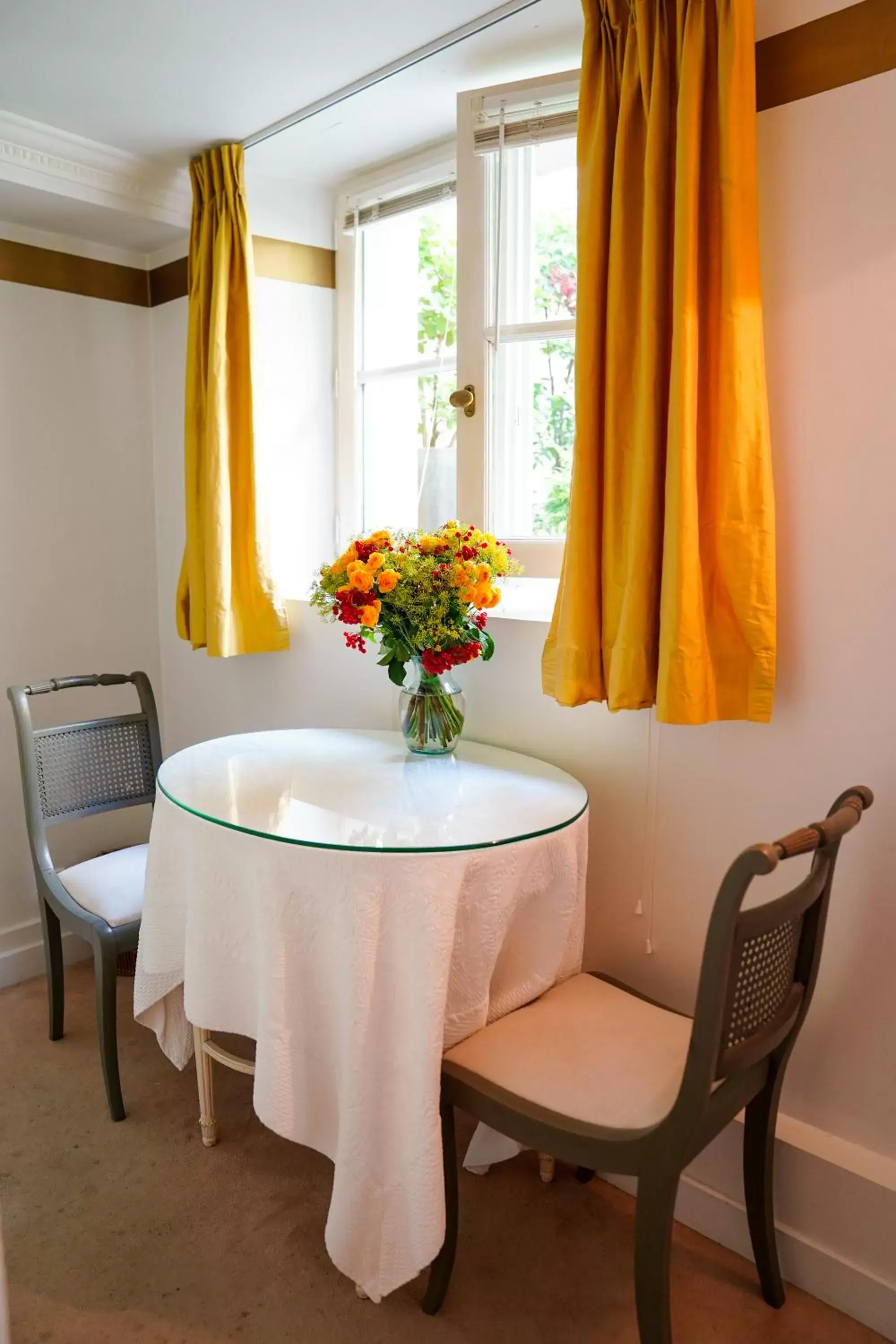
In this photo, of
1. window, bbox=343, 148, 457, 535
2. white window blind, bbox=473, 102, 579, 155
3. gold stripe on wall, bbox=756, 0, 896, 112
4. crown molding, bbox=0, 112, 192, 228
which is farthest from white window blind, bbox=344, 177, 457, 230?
gold stripe on wall, bbox=756, 0, 896, 112

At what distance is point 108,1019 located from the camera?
2.16 m

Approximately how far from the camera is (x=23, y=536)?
2.88 m

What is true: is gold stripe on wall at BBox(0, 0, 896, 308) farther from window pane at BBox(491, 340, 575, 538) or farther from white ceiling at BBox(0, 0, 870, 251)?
window pane at BBox(491, 340, 575, 538)

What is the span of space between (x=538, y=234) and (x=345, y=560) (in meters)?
0.95

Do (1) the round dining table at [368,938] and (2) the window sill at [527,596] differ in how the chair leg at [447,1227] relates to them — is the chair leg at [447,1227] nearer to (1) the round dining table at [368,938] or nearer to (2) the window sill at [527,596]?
(1) the round dining table at [368,938]

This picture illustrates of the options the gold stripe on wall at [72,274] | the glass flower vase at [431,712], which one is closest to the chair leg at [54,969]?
the glass flower vase at [431,712]

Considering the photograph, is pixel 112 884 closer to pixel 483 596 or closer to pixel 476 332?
pixel 483 596

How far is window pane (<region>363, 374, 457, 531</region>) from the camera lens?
8.57ft

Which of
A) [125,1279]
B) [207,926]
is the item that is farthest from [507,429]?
A: [125,1279]

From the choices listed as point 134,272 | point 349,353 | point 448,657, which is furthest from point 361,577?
point 134,272

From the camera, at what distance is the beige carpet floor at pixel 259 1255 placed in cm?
162

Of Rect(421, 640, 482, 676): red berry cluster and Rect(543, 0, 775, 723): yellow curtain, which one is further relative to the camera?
Rect(421, 640, 482, 676): red berry cluster

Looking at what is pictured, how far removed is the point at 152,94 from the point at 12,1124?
2.45 metres

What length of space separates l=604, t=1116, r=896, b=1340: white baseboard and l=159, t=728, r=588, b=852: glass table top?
0.74 meters
